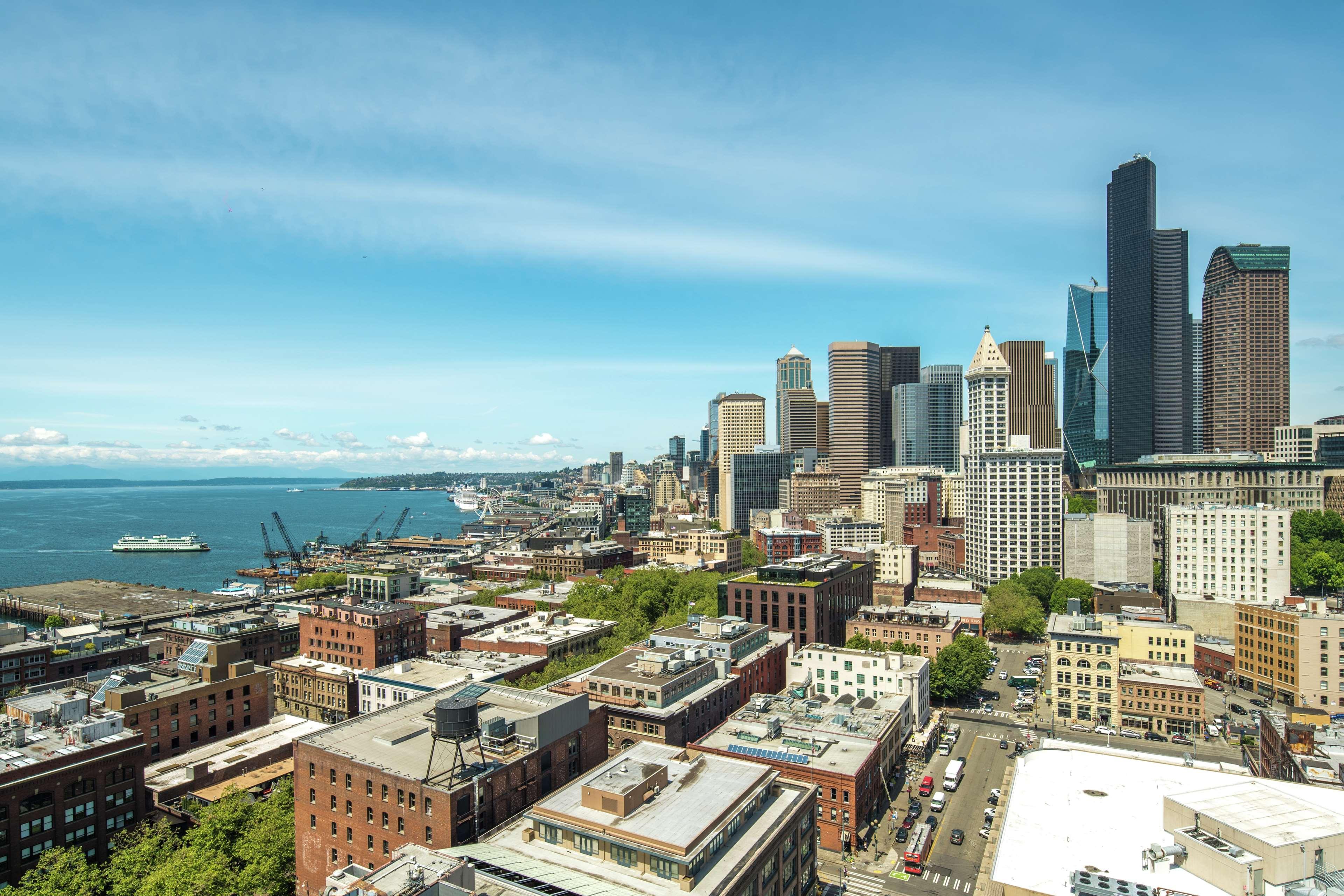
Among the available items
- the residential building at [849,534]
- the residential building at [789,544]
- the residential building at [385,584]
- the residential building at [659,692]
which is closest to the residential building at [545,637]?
the residential building at [659,692]

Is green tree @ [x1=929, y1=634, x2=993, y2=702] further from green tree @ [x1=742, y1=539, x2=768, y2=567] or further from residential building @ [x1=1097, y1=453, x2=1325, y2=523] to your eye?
residential building @ [x1=1097, y1=453, x2=1325, y2=523]

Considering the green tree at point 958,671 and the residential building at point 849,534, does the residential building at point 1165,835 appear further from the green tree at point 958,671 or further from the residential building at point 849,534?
the residential building at point 849,534

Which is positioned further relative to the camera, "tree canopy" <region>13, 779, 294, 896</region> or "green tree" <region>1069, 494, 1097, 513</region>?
"green tree" <region>1069, 494, 1097, 513</region>

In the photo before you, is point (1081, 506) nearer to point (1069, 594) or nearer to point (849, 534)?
point (849, 534)

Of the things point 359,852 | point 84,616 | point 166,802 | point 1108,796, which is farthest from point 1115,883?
point 84,616

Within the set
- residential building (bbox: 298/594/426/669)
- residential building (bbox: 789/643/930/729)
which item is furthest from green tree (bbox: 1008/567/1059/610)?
residential building (bbox: 298/594/426/669)

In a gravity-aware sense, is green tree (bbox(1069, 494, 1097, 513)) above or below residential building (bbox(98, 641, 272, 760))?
above

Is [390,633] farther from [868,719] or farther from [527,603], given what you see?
[868,719]

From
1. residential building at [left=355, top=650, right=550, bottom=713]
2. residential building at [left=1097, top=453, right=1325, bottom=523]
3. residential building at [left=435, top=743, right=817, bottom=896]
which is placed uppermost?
residential building at [left=1097, top=453, right=1325, bottom=523]
